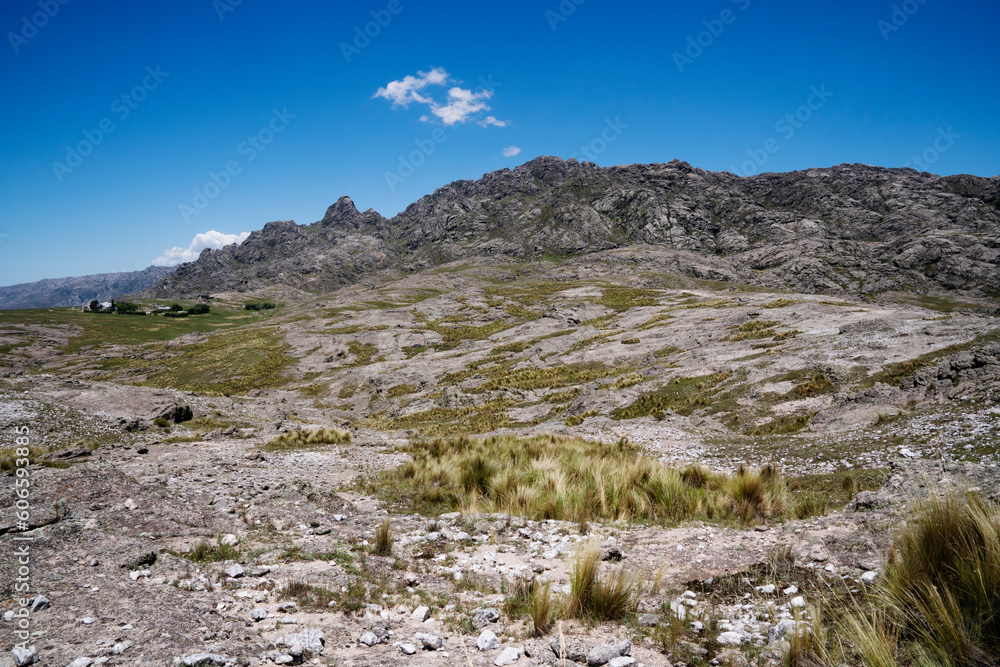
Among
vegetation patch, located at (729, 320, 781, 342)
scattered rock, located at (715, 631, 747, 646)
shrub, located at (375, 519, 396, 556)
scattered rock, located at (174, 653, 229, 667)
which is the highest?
vegetation patch, located at (729, 320, 781, 342)

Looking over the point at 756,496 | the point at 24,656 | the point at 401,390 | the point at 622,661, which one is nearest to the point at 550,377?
the point at 401,390

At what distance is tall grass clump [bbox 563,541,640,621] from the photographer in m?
5.63

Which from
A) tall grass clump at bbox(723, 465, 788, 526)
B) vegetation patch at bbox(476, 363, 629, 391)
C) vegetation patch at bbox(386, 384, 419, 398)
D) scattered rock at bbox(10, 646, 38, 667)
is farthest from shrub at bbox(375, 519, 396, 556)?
vegetation patch at bbox(386, 384, 419, 398)

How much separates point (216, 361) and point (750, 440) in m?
95.5

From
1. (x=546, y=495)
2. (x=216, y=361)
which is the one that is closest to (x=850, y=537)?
(x=546, y=495)

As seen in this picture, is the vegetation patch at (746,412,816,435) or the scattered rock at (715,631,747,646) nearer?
the scattered rock at (715,631,747,646)

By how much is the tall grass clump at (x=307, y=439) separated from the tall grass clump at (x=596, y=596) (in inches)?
745

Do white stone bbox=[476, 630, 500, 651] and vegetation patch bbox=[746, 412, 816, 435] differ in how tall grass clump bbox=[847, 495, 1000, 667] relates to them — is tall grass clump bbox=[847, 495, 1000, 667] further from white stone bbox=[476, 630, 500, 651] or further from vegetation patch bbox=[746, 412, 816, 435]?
vegetation patch bbox=[746, 412, 816, 435]

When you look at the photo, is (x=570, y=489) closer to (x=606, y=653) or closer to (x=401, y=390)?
(x=606, y=653)

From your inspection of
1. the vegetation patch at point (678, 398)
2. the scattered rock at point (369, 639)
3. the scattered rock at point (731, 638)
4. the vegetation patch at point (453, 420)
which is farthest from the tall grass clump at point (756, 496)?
the vegetation patch at point (453, 420)

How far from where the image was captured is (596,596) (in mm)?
5672

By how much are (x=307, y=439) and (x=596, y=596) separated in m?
20.9

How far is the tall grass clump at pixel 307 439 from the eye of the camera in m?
21.5

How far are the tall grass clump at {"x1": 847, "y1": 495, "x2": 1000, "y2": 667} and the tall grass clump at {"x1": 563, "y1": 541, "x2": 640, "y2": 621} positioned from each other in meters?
2.39
